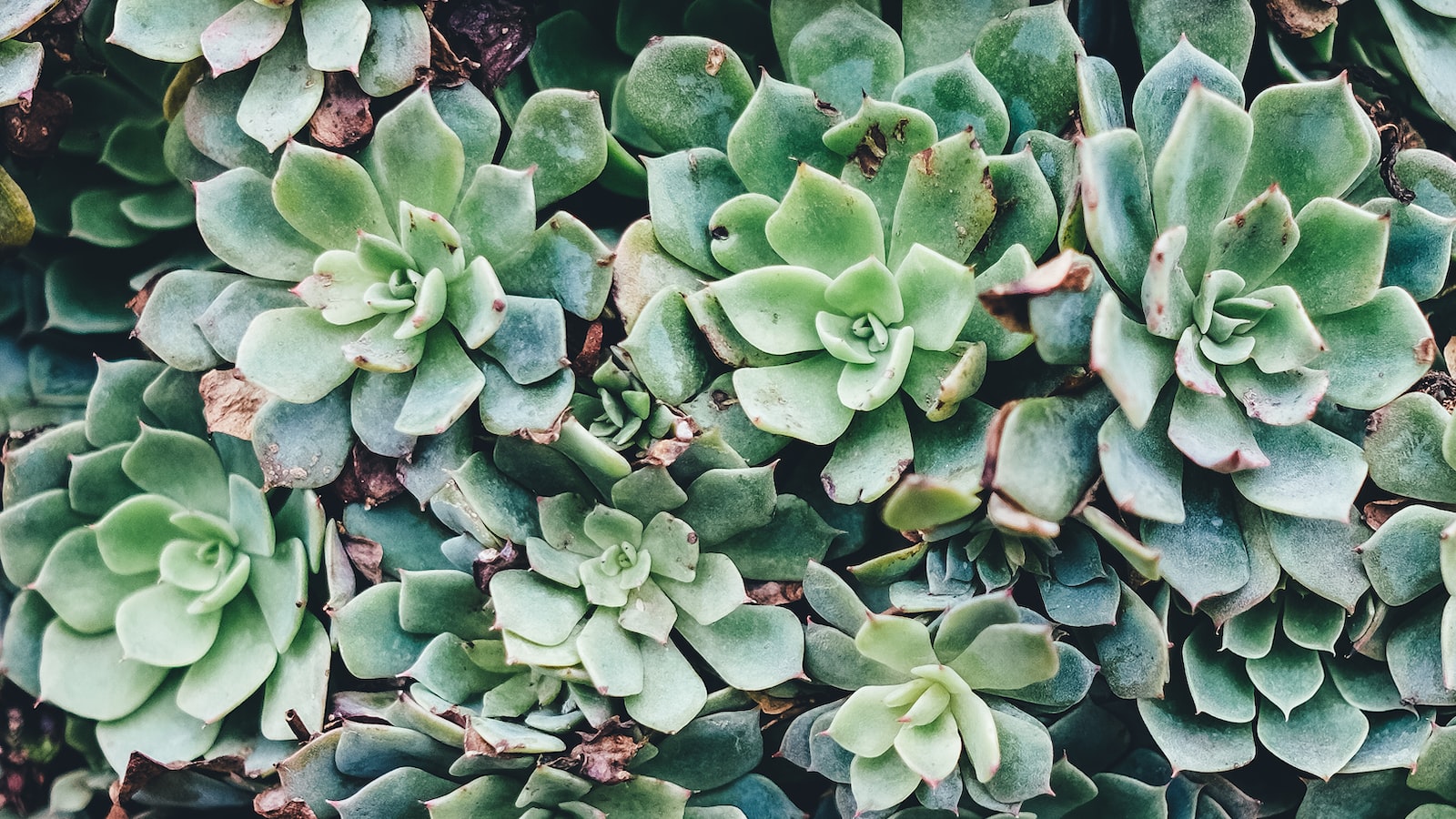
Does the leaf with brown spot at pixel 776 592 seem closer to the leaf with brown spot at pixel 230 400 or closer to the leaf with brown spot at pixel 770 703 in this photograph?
the leaf with brown spot at pixel 770 703

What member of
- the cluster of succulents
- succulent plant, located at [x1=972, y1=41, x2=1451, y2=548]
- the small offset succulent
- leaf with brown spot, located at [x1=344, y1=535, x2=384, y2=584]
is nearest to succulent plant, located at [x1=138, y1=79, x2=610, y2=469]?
the cluster of succulents

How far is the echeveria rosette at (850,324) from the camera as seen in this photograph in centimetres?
114

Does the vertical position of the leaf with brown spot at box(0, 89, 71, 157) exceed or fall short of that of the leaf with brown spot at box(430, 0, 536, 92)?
it falls short

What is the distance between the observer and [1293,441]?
3.73 feet

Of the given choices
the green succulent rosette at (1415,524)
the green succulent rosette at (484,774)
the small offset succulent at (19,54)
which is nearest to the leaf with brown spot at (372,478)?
the green succulent rosette at (484,774)

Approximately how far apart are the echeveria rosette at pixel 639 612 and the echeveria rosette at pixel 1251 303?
0.48 metres

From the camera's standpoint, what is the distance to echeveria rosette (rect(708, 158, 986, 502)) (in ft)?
3.74

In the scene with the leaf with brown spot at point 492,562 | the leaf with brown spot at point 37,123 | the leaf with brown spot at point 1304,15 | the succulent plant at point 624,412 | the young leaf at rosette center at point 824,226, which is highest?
the leaf with brown spot at point 1304,15

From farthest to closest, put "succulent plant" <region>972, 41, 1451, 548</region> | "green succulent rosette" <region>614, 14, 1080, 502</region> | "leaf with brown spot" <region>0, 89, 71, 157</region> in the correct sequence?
"leaf with brown spot" <region>0, 89, 71, 157</region>, "green succulent rosette" <region>614, 14, 1080, 502</region>, "succulent plant" <region>972, 41, 1451, 548</region>

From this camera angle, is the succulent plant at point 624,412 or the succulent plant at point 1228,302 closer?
the succulent plant at point 1228,302

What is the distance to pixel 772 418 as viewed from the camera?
115cm

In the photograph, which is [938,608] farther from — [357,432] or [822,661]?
[357,432]

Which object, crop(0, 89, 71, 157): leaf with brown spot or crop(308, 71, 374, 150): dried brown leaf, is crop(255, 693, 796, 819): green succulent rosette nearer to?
crop(308, 71, 374, 150): dried brown leaf

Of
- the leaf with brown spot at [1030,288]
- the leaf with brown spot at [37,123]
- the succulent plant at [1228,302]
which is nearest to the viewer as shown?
the leaf with brown spot at [1030,288]
